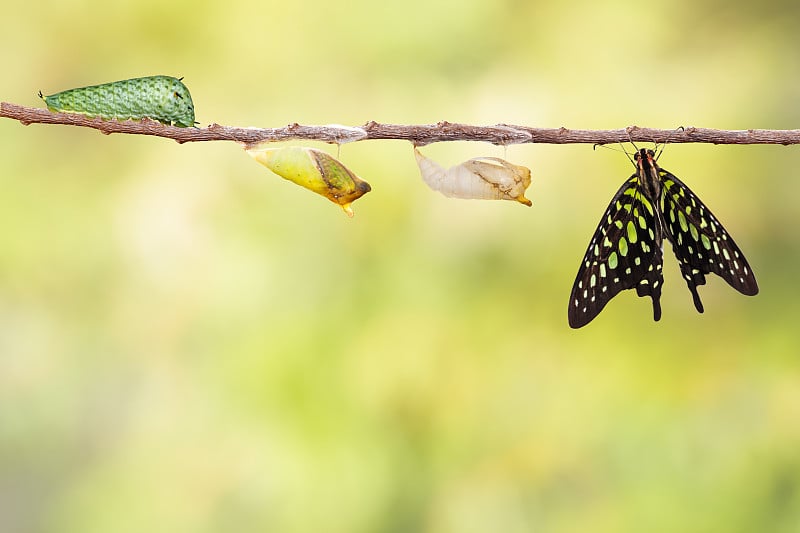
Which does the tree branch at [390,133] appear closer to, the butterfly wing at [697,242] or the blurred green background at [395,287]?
the butterfly wing at [697,242]

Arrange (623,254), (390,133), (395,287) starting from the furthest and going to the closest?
(395,287) → (623,254) → (390,133)

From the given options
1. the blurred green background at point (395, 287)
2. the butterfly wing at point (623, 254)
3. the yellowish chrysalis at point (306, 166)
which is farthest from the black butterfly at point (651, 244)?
the blurred green background at point (395, 287)

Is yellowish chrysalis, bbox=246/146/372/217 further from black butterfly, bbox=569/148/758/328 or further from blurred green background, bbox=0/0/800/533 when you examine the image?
blurred green background, bbox=0/0/800/533

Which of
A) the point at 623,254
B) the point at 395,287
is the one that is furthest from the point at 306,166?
the point at 395,287

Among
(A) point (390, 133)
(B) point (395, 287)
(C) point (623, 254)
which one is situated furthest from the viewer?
(B) point (395, 287)

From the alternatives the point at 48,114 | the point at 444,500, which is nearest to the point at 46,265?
the point at 444,500

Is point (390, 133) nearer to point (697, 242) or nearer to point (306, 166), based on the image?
point (306, 166)

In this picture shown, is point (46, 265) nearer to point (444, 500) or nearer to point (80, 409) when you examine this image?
point (80, 409)
